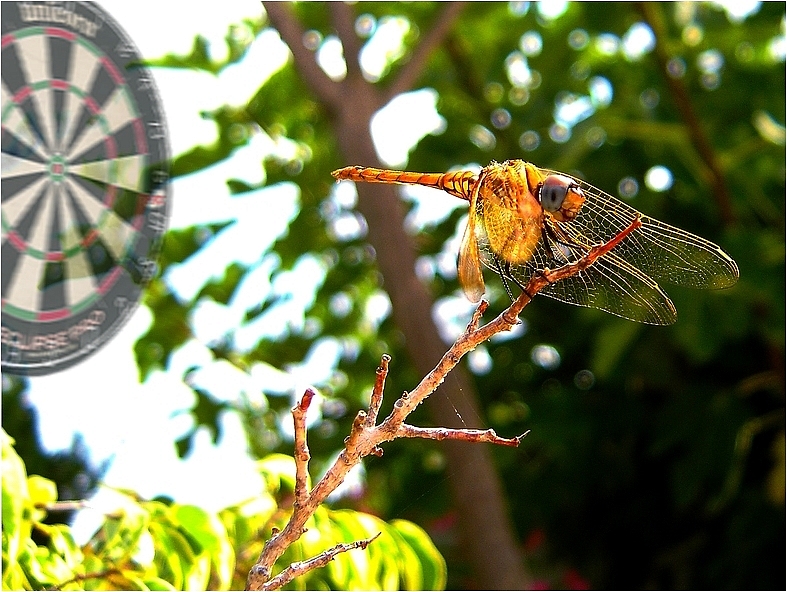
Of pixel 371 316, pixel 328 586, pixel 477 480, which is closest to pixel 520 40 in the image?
pixel 371 316

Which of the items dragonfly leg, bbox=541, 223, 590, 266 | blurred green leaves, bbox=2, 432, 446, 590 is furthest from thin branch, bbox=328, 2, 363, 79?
dragonfly leg, bbox=541, 223, 590, 266

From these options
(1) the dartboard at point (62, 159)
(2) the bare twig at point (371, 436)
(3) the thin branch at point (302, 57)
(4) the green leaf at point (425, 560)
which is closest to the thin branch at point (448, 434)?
(2) the bare twig at point (371, 436)

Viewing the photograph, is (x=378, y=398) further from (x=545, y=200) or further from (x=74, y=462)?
(x=74, y=462)

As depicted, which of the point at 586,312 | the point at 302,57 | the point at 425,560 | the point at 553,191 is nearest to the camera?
the point at 553,191

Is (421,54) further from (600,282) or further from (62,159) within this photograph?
(600,282)

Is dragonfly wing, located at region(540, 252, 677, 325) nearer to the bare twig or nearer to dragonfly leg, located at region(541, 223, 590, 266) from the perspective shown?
dragonfly leg, located at region(541, 223, 590, 266)

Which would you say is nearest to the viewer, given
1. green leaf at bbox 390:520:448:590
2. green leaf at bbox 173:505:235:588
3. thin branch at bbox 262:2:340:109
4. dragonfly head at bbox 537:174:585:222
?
dragonfly head at bbox 537:174:585:222

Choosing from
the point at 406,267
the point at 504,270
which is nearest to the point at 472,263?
the point at 504,270
